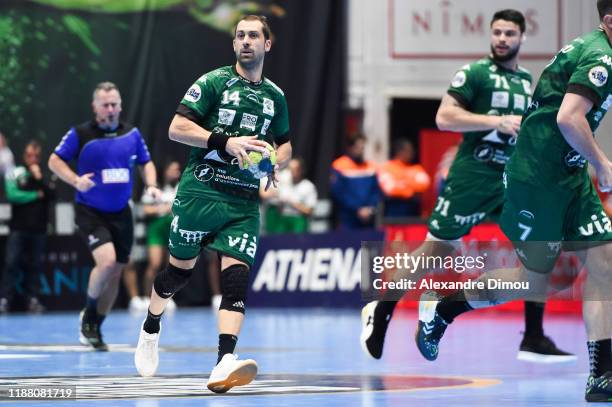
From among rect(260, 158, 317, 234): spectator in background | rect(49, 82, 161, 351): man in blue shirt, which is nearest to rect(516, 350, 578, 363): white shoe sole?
rect(49, 82, 161, 351): man in blue shirt

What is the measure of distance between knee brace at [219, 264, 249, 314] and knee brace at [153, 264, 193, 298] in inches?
23.5

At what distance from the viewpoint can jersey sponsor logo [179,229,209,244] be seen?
8555 millimetres

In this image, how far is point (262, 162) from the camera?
819 centimetres

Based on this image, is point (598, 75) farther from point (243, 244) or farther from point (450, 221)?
point (450, 221)

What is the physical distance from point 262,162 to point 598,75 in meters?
2.20

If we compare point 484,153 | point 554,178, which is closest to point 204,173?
point 554,178

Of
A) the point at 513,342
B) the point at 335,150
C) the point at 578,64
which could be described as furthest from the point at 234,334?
the point at 335,150

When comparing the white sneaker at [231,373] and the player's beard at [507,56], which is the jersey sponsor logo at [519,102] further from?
the white sneaker at [231,373]

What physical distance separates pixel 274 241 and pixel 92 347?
769cm

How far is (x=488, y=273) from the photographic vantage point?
8.66 m

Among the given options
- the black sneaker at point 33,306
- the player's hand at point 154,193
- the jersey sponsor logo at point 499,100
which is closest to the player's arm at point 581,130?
the jersey sponsor logo at point 499,100

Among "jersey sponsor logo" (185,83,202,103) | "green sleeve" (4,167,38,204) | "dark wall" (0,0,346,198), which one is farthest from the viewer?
"dark wall" (0,0,346,198)

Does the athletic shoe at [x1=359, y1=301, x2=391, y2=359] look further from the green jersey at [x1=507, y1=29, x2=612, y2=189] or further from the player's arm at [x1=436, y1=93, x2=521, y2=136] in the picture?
the green jersey at [x1=507, y1=29, x2=612, y2=189]

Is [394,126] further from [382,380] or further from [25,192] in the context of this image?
[382,380]
